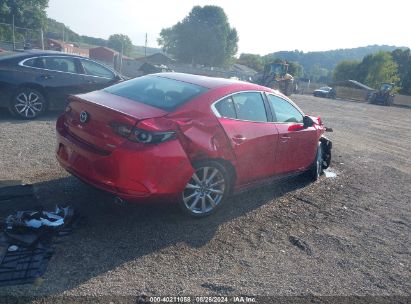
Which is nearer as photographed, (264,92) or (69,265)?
(69,265)

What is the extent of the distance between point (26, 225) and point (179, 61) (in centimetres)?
7140

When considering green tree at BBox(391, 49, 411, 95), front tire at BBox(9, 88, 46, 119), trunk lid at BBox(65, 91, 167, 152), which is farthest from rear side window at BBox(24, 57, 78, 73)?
green tree at BBox(391, 49, 411, 95)

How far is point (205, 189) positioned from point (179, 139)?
0.79 m

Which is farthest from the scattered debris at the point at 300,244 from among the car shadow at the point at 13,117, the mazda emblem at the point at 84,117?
the car shadow at the point at 13,117

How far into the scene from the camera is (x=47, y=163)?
591 centimetres

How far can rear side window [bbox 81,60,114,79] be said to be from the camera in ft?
30.4

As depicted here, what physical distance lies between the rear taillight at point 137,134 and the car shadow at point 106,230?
0.69 m

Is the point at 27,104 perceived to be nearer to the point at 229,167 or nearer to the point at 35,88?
the point at 35,88

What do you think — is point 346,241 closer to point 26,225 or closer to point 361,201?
point 361,201

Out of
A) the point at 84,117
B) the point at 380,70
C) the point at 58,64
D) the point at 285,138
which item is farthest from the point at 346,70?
the point at 84,117

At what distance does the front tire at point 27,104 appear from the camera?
8.20m

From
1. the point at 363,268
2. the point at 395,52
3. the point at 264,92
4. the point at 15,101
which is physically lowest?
the point at 363,268

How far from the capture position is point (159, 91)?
185 inches

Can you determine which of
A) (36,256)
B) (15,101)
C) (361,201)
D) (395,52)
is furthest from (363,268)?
(395,52)
